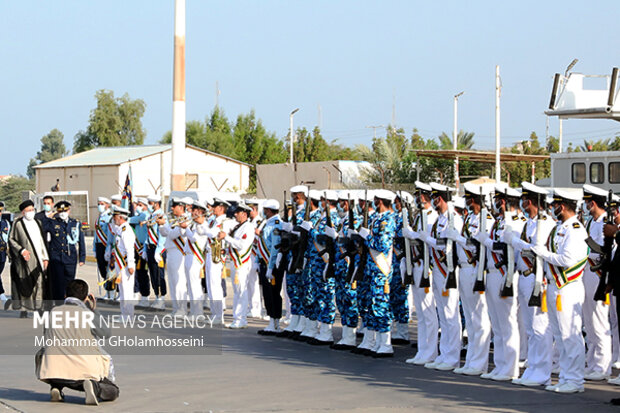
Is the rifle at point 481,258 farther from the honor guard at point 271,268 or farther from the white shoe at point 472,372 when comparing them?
the honor guard at point 271,268

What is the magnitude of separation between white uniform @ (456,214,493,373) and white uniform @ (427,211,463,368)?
222 mm

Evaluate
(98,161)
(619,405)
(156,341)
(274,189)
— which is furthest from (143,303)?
(98,161)

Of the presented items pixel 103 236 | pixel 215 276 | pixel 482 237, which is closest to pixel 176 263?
pixel 215 276

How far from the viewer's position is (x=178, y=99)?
29.2 m

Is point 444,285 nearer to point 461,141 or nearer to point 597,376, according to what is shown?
point 597,376

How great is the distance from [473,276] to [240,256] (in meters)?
5.37

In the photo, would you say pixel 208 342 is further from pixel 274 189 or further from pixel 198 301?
pixel 274 189

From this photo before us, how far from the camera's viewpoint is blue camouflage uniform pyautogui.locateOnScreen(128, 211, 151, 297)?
17.5 m

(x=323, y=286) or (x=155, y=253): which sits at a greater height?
(x=155, y=253)

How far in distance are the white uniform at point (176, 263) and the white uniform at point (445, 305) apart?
19.1 feet

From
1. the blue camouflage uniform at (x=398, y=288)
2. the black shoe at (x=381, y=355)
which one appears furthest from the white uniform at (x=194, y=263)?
the black shoe at (x=381, y=355)

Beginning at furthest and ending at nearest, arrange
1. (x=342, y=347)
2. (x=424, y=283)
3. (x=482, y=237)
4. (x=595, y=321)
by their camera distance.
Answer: (x=342, y=347)
(x=424, y=283)
(x=595, y=321)
(x=482, y=237)

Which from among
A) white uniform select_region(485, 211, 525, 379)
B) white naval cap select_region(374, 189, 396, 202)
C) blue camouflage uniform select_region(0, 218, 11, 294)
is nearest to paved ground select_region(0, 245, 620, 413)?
white uniform select_region(485, 211, 525, 379)

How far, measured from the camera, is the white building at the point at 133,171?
5203 cm
